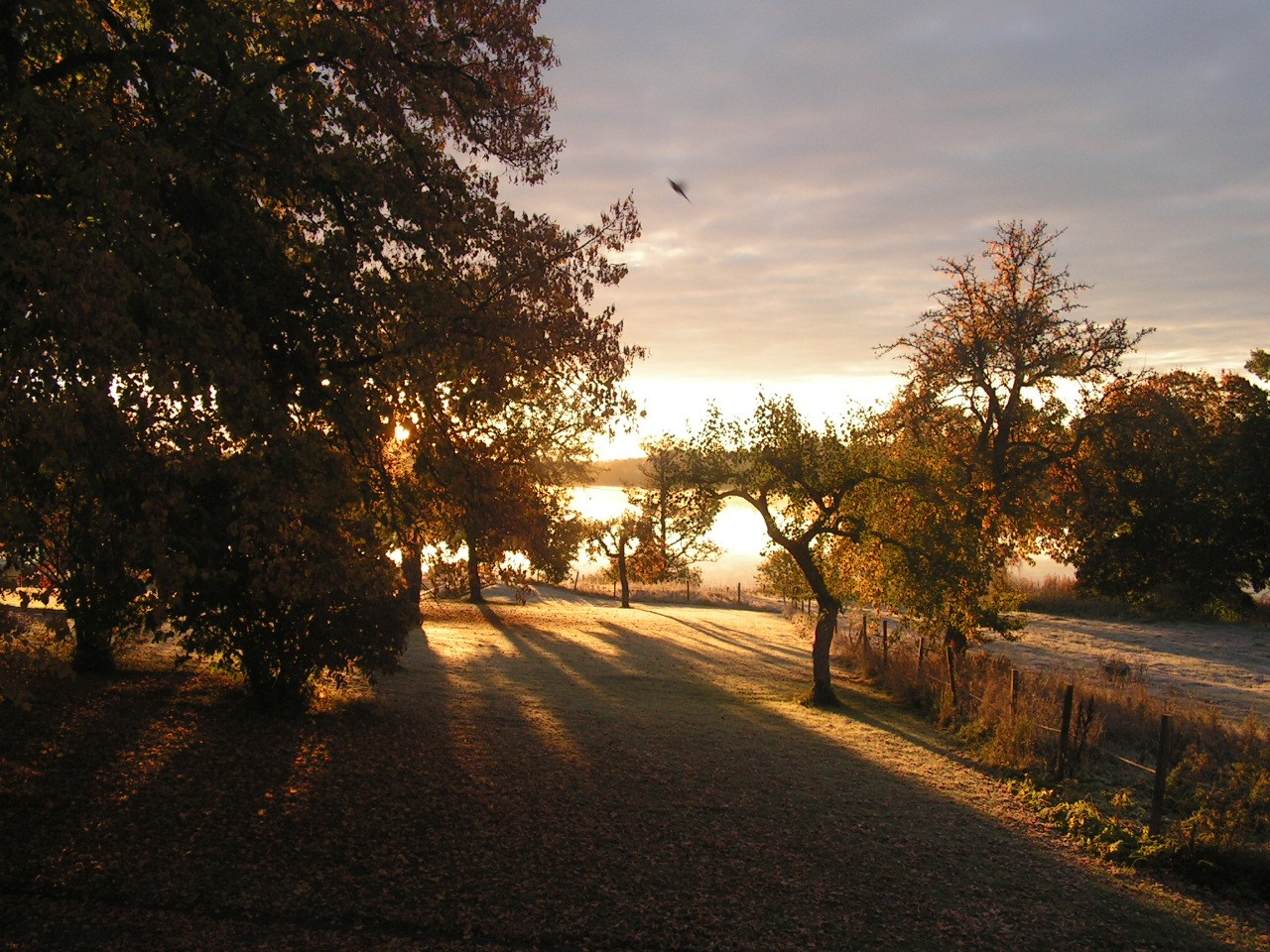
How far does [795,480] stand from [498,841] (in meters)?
11.8

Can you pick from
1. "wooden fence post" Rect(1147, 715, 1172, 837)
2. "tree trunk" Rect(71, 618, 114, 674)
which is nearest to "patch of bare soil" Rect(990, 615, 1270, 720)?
"wooden fence post" Rect(1147, 715, 1172, 837)

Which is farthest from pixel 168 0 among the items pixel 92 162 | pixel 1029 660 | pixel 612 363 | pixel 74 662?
pixel 1029 660

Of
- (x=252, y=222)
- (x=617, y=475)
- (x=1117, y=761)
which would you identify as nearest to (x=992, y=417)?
(x=1117, y=761)

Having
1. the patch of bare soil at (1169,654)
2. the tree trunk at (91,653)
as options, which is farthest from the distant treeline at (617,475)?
the tree trunk at (91,653)

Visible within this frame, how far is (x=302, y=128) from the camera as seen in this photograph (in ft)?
25.1

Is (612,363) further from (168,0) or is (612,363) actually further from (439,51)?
(168,0)

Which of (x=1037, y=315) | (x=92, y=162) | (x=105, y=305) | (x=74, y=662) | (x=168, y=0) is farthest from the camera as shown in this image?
(x=1037, y=315)

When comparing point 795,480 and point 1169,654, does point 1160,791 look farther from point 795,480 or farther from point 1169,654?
point 1169,654

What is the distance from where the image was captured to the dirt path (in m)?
6.66

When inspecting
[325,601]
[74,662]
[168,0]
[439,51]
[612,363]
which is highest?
[439,51]

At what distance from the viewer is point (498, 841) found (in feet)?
24.5

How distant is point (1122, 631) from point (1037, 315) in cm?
2086

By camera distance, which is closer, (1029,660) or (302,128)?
(302,128)

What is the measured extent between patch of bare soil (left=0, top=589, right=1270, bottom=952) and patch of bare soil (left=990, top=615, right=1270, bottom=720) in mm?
13138
